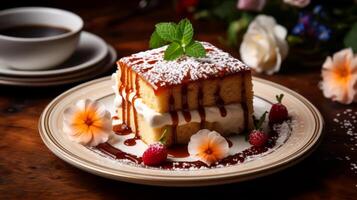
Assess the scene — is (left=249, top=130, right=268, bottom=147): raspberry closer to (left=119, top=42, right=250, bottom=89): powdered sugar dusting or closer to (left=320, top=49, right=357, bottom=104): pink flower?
(left=119, top=42, right=250, bottom=89): powdered sugar dusting

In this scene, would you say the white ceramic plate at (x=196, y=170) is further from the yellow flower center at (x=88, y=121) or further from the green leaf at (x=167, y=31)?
the green leaf at (x=167, y=31)

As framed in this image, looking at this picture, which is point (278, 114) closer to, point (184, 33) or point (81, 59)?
point (184, 33)

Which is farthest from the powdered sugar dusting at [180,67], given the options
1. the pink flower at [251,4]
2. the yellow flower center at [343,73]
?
the pink flower at [251,4]

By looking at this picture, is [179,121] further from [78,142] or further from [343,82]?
[343,82]

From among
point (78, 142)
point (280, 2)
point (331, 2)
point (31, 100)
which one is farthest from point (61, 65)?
point (331, 2)

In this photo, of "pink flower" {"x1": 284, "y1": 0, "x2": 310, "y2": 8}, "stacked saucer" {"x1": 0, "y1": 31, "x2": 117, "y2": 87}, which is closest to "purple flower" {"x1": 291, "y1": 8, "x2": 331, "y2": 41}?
"pink flower" {"x1": 284, "y1": 0, "x2": 310, "y2": 8}

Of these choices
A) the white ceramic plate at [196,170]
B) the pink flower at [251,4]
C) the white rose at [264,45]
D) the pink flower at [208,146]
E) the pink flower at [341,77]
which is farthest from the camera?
the pink flower at [251,4]
